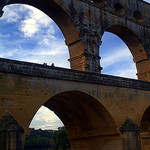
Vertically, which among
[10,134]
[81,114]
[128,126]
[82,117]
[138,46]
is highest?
[138,46]

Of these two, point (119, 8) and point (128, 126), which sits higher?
point (119, 8)

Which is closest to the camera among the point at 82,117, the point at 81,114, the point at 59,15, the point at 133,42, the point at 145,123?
the point at 81,114

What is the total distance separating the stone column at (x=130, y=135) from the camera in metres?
14.6

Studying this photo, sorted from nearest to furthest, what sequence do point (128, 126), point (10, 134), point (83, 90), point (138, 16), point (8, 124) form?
point (10, 134), point (8, 124), point (83, 90), point (128, 126), point (138, 16)

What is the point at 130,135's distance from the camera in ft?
48.7

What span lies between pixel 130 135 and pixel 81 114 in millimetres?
3392

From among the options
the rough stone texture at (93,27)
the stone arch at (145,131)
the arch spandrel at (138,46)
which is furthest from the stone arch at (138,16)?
→ the stone arch at (145,131)

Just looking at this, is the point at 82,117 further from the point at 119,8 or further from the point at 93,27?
the point at 119,8

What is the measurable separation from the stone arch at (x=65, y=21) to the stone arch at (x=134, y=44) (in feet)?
17.0

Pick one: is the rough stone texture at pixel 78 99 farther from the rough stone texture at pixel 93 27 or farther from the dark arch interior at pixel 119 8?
Result: the dark arch interior at pixel 119 8

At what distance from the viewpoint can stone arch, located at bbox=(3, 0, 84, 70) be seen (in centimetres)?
1744

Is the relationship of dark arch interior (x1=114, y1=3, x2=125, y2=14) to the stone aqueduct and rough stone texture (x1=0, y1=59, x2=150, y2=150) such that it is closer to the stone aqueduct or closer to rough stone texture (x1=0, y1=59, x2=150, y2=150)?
the stone aqueduct

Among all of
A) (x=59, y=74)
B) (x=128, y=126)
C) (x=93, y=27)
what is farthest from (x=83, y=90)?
(x=93, y=27)

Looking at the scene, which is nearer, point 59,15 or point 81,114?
point 81,114
